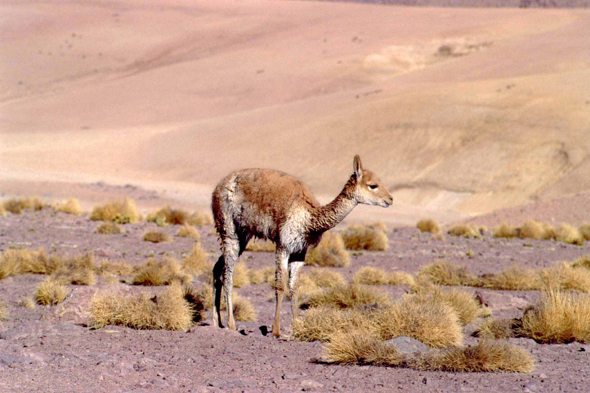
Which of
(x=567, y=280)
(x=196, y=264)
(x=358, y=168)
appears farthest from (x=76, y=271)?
(x=567, y=280)

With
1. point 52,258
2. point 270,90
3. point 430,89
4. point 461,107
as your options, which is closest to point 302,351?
point 52,258

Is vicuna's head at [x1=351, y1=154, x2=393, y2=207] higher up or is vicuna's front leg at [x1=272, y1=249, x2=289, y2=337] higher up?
vicuna's head at [x1=351, y1=154, x2=393, y2=207]

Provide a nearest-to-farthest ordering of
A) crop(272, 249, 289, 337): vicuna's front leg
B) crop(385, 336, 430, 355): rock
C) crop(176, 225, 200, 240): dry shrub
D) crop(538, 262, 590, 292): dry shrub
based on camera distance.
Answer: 1. crop(385, 336, 430, 355): rock
2. crop(272, 249, 289, 337): vicuna's front leg
3. crop(538, 262, 590, 292): dry shrub
4. crop(176, 225, 200, 240): dry shrub

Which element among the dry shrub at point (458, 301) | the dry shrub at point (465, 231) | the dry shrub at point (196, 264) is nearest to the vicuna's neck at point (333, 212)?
the dry shrub at point (458, 301)

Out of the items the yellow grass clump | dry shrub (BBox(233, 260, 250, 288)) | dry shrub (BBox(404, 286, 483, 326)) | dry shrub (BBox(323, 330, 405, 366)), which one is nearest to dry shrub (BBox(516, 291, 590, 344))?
dry shrub (BBox(404, 286, 483, 326))

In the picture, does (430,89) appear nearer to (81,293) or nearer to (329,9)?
(81,293)

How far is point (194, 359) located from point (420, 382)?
7.96ft

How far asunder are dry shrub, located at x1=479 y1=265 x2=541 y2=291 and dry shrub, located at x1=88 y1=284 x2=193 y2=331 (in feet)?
23.3

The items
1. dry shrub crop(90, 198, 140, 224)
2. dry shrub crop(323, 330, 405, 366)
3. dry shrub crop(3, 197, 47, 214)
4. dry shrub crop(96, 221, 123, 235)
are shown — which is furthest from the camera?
dry shrub crop(3, 197, 47, 214)

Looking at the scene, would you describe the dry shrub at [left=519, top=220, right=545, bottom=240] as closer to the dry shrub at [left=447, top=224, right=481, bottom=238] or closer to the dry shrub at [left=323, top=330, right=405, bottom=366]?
the dry shrub at [left=447, top=224, right=481, bottom=238]

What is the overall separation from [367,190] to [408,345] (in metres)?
1.97

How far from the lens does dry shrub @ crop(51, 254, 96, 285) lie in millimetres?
13360

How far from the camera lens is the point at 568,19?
293ft

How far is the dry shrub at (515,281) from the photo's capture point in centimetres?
1503
